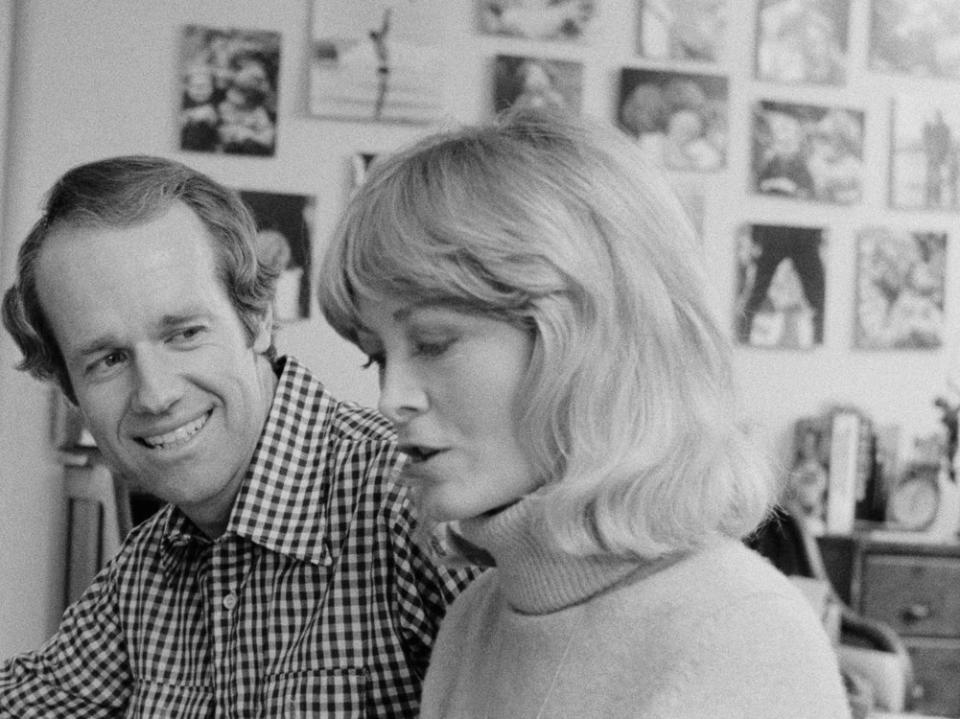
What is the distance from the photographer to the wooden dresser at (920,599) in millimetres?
3727

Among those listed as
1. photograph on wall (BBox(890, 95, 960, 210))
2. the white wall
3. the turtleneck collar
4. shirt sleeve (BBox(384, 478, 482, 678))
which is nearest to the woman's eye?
the turtleneck collar

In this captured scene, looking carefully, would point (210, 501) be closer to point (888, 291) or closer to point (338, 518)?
point (338, 518)

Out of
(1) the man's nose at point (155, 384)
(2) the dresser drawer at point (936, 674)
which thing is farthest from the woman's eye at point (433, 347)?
(2) the dresser drawer at point (936, 674)

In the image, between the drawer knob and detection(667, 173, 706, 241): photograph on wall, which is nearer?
the drawer knob

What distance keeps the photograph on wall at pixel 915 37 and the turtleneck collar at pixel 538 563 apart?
11.3 feet

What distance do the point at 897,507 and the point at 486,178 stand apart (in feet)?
10.5

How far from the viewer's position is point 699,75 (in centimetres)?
411

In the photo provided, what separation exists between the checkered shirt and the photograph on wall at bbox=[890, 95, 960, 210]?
2962 millimetres

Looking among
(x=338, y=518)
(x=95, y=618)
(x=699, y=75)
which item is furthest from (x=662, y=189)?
(x=699, y=75)

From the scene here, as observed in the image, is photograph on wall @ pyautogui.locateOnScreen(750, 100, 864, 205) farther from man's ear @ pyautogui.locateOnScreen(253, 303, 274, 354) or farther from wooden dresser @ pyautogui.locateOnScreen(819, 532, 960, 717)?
man's ear @ pyautogui.locateOnScreen(253, 303, 274, 354)

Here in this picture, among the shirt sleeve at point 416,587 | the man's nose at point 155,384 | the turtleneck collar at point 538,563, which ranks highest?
the man's nose at point 155,384

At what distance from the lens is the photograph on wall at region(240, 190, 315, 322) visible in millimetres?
3869

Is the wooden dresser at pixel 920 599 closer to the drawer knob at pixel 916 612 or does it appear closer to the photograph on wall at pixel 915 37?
the drawer knob at pixel 916 612

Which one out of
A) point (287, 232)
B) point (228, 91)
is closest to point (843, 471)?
point (287, 232)
